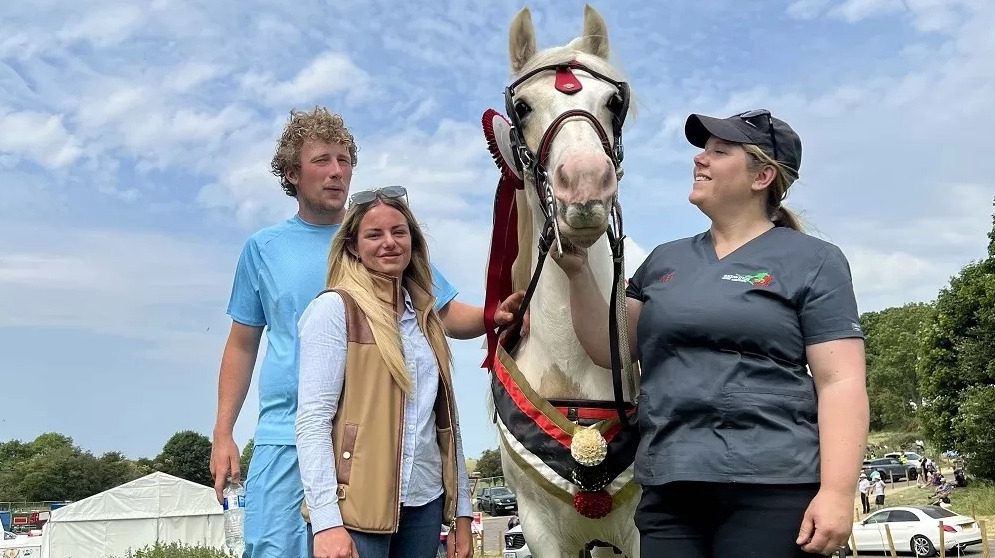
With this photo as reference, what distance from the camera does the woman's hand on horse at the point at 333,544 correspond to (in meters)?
2.42

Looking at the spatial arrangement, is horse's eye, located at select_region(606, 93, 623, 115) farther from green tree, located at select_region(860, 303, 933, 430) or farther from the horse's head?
green tree, located at select_region(860, 303, 933, 430)

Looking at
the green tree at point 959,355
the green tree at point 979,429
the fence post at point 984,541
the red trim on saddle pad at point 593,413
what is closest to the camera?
the red trim on saddle pad at point 593,413

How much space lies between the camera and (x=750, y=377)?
7.41ft

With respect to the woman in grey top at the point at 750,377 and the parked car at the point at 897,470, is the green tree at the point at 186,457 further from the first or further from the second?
the woman in grey top at the point at 750,377

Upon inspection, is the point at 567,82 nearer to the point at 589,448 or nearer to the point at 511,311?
the point at 511,311

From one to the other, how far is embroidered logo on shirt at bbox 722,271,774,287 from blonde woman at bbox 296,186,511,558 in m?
1.12

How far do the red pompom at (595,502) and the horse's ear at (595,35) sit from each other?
176cm

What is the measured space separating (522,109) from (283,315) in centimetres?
136

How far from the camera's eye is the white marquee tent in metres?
20.4

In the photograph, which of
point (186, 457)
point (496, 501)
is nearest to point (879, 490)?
point (496, 501)

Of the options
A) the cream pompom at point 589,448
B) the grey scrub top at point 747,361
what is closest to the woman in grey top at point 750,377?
the grey scrub top at point 747,361

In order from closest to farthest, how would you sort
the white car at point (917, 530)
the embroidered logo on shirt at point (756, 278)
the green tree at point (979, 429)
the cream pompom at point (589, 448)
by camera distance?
1. the embroidered logo on shirt at point (756, 278)
2. the cream pompom at point (589, 448)
3. the white car at point (917, 530)
4. the green tree at point (979, 429)

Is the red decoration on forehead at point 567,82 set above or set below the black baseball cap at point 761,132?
above

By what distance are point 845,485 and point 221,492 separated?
2.65 m
